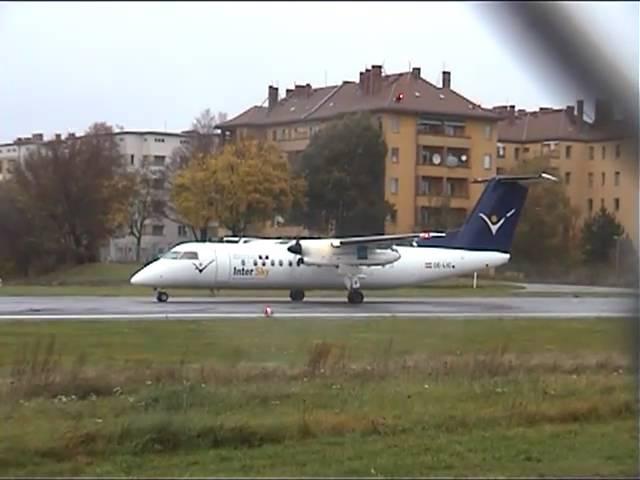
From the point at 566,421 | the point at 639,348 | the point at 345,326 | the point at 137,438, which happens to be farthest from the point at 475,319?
the point at 639,348

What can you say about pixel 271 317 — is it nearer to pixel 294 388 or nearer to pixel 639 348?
pixel 294 388

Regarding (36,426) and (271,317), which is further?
(271,317)

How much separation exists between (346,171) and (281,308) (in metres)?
4.20

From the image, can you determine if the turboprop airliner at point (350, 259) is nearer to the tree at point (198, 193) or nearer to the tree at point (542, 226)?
the tree at point (198, 193)

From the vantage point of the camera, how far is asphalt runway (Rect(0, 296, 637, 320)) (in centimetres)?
2809

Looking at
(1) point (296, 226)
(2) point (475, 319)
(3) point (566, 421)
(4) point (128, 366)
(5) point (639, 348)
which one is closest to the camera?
(5) point (639, 348)

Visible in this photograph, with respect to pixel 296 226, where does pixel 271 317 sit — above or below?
below

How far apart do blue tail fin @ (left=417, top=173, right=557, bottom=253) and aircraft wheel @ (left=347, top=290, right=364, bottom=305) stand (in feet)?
9.30

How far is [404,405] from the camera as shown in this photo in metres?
11.1

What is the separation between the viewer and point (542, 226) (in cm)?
2625

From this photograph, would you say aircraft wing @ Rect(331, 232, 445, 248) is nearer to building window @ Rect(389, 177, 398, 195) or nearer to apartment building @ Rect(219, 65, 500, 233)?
apartment building @ Rect(219, 65, 500, 233)

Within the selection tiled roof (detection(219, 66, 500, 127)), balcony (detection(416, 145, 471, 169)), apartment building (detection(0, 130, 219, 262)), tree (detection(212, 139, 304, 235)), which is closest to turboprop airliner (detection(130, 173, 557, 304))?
balcony (detection(416, 145, 471, 169))

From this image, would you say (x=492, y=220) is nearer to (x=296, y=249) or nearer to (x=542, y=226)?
(x=296, y=249)

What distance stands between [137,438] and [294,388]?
3.64 m
